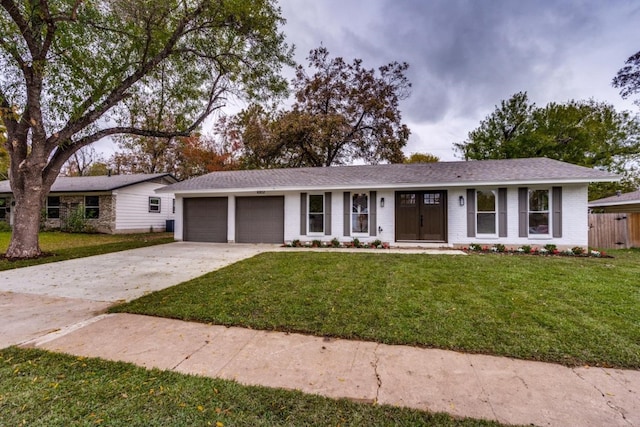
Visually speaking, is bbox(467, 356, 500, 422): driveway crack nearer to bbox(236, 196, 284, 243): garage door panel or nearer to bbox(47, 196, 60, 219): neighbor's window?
bbox(236, 196, 284, 243): garage door panel

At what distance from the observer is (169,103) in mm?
10359

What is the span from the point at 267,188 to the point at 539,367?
9519 millimetres

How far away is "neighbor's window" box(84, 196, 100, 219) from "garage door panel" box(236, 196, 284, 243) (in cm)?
1030

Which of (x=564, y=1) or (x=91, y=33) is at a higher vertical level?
(x=564, y=1)

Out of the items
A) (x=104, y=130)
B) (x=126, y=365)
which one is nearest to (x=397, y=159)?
(x=104, y=130)

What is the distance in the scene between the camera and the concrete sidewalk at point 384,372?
6.66ft

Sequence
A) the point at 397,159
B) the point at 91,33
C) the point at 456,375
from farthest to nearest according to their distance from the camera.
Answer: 1. the point at 397,159
2. the point at 91,33
3. the point at 456,375

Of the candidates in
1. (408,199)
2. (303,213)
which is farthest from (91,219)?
(408,199)

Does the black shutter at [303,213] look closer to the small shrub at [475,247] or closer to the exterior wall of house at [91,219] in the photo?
the small shrub at [475,247]

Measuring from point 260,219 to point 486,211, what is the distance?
28.4 ft

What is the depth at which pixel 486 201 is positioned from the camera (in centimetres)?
962

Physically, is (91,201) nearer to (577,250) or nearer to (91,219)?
(91,219)

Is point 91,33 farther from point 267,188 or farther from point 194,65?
point 267,188

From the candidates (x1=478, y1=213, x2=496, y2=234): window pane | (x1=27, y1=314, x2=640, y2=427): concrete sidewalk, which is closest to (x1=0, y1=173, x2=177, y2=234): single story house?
(x1=27, y1=314, x2=640, y2=427): concrete sidewalk
